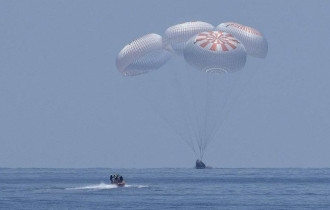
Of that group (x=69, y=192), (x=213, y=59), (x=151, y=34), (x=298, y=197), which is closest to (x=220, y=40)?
(x=213, y=59)

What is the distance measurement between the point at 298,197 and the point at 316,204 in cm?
551

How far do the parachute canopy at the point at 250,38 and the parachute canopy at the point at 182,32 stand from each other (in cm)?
120

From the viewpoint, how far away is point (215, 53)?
214ft

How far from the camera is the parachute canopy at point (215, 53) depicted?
65.3 metres

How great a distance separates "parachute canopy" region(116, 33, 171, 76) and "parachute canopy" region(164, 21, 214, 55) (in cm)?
98

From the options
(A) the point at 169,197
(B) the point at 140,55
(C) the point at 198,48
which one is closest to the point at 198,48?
(C) the point at 198,48

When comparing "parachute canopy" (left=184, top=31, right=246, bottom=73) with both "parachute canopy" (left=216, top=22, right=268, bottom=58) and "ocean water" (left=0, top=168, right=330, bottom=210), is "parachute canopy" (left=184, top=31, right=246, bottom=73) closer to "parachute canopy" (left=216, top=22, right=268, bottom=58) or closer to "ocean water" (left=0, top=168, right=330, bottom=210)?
"parachute canopy" (left=216, top=22, right=268, bottom=58)

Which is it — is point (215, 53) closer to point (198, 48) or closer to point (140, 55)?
point (198, 48)

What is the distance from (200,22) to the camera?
6994cm

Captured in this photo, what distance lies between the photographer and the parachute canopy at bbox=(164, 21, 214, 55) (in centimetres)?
6819

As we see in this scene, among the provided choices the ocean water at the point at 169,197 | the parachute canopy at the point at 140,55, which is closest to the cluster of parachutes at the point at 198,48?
the parachute canopy at the point at 140,55

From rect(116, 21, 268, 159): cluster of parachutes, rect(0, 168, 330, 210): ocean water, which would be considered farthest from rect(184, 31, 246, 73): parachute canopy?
rect(0, 168, 330, 210): ocean water

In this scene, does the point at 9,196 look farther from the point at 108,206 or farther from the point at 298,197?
the point at 298,197

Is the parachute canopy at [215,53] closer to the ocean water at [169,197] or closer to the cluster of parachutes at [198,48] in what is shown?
the cluster of parachutes at [198,48]
